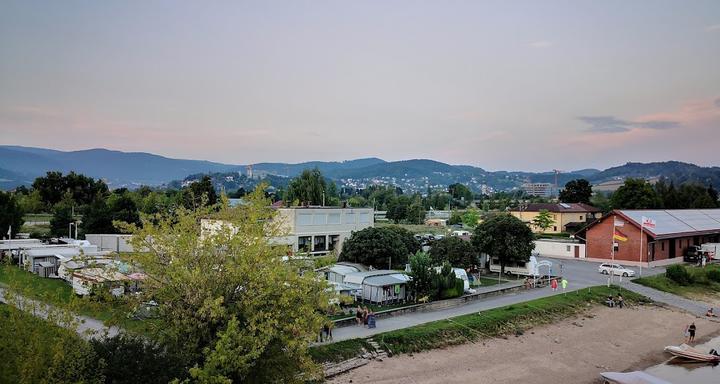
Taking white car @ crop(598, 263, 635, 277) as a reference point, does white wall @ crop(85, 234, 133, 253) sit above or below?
above

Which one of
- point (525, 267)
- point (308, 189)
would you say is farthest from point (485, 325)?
point (308, 189)

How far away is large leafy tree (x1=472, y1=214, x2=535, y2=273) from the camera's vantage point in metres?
40.1

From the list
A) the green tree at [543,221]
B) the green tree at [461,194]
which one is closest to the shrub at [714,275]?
the green tree at [543,221]

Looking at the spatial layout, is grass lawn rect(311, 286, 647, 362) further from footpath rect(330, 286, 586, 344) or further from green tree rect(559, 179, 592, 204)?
green tree rect(559, 179, 592, 204)

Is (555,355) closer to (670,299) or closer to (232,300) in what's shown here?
(232,300)

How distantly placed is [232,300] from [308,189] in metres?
59.6

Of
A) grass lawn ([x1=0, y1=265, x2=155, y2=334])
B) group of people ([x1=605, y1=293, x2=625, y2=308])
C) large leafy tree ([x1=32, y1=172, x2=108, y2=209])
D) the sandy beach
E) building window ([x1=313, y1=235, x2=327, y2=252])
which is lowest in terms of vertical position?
the sandy beach

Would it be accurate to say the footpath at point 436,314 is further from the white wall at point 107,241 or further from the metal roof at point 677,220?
the white wall at point 107,241

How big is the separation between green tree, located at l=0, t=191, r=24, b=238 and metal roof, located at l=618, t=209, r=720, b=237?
5873 centimetres

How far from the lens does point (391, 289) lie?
30594mm

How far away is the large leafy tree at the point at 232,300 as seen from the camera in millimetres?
13109

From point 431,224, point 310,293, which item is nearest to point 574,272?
point 310,293

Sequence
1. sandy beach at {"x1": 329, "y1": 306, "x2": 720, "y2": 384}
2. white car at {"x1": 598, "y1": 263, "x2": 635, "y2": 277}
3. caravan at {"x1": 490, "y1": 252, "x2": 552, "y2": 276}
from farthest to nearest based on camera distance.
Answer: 1. white car at {"x1": 598, "y1": 263, "x2": 635, "y2": 277}
2. caravan at {"x1": 490, "y1": 252, "x2": 552, "y2": 276}
3. sandy beach at {"x1": 329, "y1": 306, "x2": 720, "y2": 384}

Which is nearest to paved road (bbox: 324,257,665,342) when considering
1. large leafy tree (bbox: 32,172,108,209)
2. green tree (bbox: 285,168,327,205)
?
green tree (bbox: 285,168,327,205)
